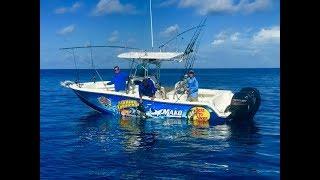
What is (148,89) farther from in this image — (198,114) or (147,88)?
(198,114)

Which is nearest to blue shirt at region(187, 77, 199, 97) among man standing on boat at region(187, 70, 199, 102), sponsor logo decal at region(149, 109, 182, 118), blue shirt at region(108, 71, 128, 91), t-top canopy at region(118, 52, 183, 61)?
man standing on boat at region(187, 70, 199, 102)

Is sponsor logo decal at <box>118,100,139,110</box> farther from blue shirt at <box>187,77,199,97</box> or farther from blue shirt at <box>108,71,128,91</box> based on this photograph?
blue shirt at <box>187,77,199,97</box>

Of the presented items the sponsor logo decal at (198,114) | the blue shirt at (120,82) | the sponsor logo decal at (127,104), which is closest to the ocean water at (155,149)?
the sponsor logo decal at (198,114)

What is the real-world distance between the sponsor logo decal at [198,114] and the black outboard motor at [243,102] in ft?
1.51

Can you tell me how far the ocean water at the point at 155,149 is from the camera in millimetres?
5121

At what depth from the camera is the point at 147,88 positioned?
7215mm

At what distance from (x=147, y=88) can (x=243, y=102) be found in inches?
64.5

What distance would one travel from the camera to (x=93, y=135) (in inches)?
298

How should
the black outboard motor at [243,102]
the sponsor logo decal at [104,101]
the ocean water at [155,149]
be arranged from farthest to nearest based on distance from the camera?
the sponsor logo decal at [104,101]
the black outboard motor at [243,102]
the ocean water at [155,149]

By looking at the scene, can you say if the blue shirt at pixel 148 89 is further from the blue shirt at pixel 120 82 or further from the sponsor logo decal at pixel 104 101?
the sponsor logo decal at pixel 104 101

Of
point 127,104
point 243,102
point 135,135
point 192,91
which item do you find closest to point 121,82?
point 127,104
